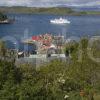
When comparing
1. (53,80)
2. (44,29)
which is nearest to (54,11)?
(44,29)

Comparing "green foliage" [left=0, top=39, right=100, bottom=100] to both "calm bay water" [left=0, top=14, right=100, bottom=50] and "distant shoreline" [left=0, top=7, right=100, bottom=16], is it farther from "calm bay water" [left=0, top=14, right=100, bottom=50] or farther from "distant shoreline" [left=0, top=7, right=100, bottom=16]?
"distant shoreline" [left=0, top=7, right=100, bottom=16]

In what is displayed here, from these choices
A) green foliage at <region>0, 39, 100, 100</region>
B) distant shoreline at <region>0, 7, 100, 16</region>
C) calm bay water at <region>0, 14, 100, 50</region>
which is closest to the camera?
green foliage at <region>0, 39, 100, 100</region>

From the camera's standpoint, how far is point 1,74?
5.85 meters

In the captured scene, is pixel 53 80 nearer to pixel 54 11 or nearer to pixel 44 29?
pixel 44 29

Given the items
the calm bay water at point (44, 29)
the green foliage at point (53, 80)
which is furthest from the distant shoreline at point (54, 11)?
the green foliage at point (53, 80)

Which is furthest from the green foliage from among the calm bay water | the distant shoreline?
the distant shoreline

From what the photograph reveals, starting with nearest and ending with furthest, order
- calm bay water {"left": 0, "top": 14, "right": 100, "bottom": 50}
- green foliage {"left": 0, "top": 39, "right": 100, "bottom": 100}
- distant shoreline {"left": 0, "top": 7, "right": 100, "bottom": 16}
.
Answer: green foliage {"left": 0, "top": 39, "right": 100, "bottom": 100}, calm bay water {"left": 0, "top": 14, "right": 100, "bottom": 50}, distant shoreline {"left": 0, "top": 7, "right": 100, "bottom": 16}

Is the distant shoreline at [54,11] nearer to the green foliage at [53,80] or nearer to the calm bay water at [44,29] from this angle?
the calm bay water at [44,29]

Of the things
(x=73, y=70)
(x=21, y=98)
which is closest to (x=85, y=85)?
(x=73, y=70)

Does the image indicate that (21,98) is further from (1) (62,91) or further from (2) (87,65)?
(2) (87,65)

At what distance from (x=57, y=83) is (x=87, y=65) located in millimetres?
1273

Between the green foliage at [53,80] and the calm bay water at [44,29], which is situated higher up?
the calm bay water at [44,29]

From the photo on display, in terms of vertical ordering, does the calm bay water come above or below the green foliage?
above

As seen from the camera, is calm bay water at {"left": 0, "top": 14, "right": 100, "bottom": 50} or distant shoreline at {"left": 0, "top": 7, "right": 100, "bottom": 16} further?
distant shoreline at {"left": 0, "top": 7, "right": 100, "bottom": 16}
